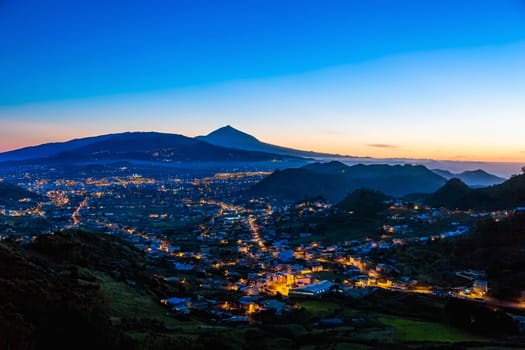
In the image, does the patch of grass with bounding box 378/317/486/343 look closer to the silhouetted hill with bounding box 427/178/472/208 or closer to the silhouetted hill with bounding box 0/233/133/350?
the silhouetted hill with bounding box 0/233/133/350

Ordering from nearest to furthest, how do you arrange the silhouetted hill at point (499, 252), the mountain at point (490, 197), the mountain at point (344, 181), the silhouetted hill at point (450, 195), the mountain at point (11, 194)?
the silhouetted hill at point (499, 252)
the mountain at point (490, 197)
the silhouetted hill at point (450, 195)
the mountain at point (11, 194)
the mountain at point (344, 181)

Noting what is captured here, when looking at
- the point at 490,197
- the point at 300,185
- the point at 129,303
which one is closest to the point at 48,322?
the point at 129,303

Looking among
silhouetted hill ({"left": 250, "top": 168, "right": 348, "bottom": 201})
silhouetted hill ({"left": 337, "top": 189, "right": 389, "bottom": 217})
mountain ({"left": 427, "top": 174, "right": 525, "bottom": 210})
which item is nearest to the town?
silhouetted hill ({"left": 337, "top": 189, "right": 389, "bottom": 217})

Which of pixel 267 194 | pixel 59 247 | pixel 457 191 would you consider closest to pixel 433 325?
pixel 59 247

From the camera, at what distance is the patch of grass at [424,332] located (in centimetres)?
2070

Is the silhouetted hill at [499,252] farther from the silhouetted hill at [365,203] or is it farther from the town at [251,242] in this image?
the silhouetted hill at [365,203]

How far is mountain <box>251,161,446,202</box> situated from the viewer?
472 ft

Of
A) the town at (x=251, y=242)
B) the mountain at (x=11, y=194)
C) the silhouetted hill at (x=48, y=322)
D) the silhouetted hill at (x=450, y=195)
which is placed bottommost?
the town at (x=251, y=242)

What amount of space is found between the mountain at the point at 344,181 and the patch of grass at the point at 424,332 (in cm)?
10762

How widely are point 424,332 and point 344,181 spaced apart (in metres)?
144

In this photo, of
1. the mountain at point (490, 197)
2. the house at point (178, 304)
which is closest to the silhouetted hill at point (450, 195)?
the mountain at point (490, 197)

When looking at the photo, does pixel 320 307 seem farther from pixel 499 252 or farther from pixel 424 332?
pixel 499 252

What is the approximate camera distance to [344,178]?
168m

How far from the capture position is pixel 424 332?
71.8ft
